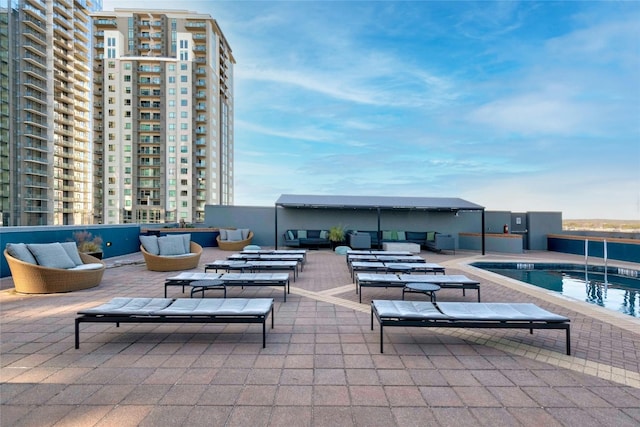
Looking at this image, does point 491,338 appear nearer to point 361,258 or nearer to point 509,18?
point 361,258

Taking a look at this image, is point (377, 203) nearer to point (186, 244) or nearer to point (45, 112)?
point (186, 244)

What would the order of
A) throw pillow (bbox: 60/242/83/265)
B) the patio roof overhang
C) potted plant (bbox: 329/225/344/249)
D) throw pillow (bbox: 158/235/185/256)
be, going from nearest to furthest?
1. throw pillow (bbox: 60/242/83/265)
2. throw pillow (bbox: 158/235/185/256)
3. the patio roof overhang
4. potted plant (bbox: 329/225/344/249)

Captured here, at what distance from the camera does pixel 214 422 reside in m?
2.05

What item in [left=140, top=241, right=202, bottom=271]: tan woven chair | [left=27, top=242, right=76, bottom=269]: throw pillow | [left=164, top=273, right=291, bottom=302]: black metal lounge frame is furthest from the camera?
[left=140, top=241, right=202, bottom=271]: tan woven chair

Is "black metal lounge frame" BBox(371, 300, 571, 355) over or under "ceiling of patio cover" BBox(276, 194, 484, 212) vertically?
under

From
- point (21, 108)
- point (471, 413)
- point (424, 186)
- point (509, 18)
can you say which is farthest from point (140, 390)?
point (21, 108)

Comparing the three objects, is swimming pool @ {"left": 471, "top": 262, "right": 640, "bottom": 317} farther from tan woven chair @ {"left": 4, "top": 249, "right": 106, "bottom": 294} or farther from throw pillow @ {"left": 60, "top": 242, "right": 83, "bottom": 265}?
throw pillow @ {"left": 60, "top": 242, "right": 83, "bottom": 265}

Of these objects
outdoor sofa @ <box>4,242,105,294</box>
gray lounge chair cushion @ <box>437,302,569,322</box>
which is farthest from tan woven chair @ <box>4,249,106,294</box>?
gray lounge chair cushion @ <box>437,302,569,322</box>

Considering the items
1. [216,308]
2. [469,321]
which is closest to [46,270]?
[216,308]

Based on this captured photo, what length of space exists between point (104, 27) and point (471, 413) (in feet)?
238

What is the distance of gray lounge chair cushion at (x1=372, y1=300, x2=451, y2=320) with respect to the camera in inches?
128

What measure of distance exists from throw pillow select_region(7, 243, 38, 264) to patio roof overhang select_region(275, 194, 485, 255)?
8420 millimetres

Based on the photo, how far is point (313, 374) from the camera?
2727mm

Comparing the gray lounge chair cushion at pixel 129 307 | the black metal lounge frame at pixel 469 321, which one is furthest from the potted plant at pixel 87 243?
the black metal lounge frame at pixel 469 321
